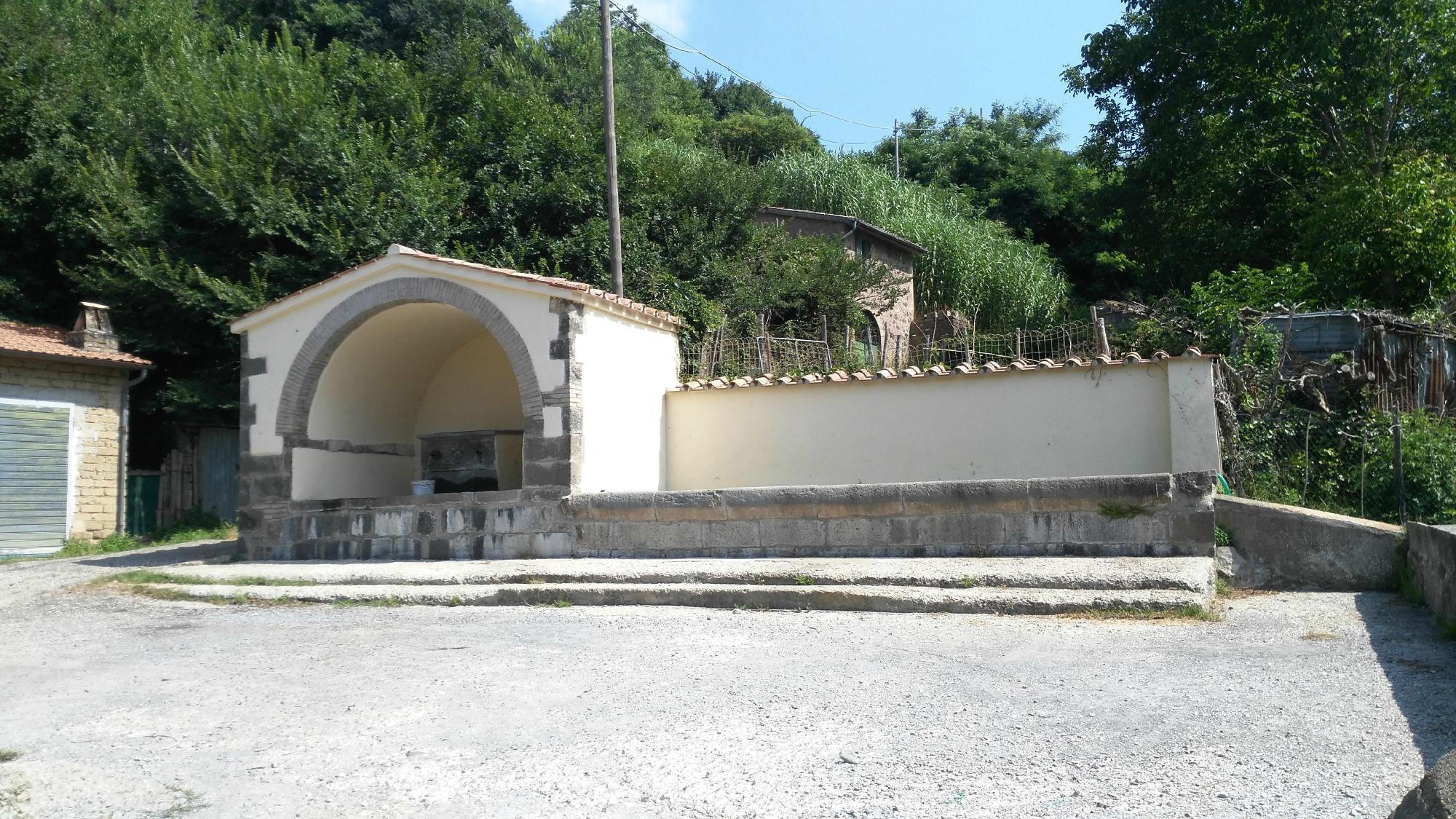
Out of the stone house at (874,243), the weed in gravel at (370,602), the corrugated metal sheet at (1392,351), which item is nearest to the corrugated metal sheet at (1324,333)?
the corrugated metal sheet at (1392,351)

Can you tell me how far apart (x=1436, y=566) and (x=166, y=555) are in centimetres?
1322

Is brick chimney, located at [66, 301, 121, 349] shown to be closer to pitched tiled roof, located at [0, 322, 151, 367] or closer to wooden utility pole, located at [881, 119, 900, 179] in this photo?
pitched tiled roof, located at [0, 322, 151, 367]

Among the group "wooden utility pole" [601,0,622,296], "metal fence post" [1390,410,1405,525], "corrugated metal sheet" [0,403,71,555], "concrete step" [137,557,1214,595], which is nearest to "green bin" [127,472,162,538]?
"corrugated metal sheet" [0,403,71,555]

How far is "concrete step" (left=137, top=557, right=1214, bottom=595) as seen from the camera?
7746 millimetres

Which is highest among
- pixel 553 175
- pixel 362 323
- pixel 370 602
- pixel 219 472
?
pixel 553 175

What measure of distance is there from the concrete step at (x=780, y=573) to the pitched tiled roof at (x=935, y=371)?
2.63m

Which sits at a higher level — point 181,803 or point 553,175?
point 553,175

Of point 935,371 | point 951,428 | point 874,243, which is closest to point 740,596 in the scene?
point 951,428

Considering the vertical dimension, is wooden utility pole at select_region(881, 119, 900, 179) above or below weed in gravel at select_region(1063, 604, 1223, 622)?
above

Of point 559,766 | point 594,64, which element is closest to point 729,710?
point 559,766

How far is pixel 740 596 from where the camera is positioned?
8.30 m

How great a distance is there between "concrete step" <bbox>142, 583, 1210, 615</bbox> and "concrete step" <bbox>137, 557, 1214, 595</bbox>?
9 centimetres

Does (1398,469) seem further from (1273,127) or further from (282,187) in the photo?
(282,187)

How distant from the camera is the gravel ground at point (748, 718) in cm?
403
